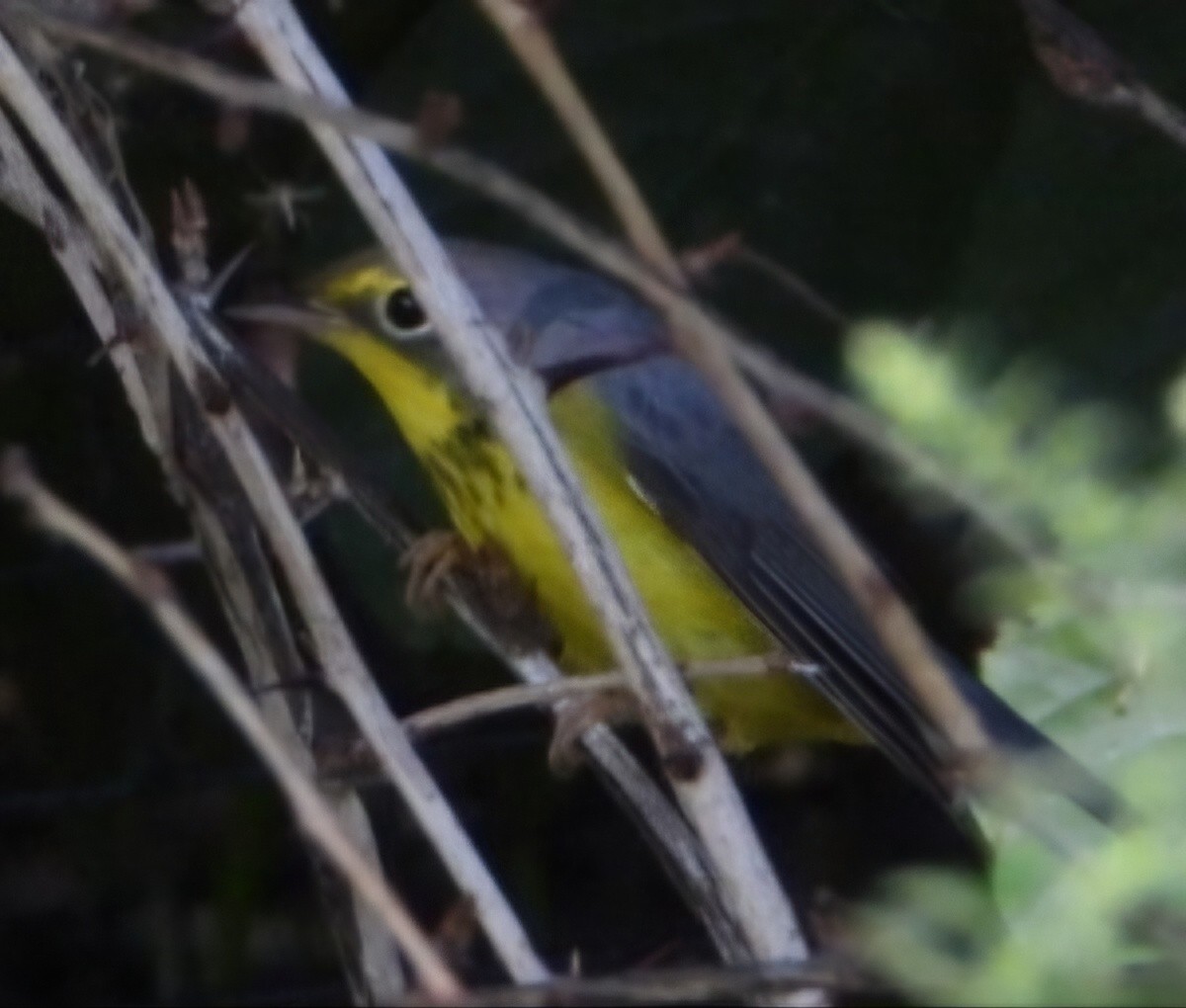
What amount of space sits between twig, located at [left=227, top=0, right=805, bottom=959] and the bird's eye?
2.36ft

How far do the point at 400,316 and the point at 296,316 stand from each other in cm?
11

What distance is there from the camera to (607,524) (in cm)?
223

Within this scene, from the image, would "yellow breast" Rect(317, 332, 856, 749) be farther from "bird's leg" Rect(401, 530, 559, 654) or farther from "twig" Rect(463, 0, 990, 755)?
"twig" Rect(463, 0, 990, 755)

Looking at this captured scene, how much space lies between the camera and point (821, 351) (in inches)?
101

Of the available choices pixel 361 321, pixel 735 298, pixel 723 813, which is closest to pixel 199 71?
pixel 723 813

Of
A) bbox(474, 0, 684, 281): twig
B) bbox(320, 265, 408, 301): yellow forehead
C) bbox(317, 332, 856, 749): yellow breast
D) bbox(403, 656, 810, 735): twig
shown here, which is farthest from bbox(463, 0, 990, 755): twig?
bbox(320, 265, 408, 301): yellow forehead

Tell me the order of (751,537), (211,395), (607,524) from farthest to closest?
(751,537)
(607,524)
(211,395)

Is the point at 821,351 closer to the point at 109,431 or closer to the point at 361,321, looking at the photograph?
the point at 361,321

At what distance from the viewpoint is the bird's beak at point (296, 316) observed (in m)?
2.43

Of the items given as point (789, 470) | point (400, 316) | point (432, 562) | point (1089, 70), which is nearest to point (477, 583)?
point (432, 562)

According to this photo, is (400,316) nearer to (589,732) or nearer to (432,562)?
(432,562)

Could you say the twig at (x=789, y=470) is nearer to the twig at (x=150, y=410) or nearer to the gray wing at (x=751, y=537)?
the twig at (x=150, y=410)

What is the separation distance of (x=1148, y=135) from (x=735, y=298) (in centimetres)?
50

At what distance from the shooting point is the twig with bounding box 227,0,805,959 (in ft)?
4.76
